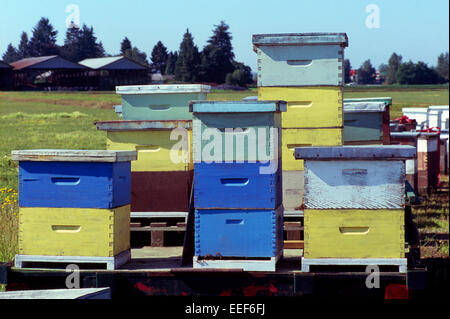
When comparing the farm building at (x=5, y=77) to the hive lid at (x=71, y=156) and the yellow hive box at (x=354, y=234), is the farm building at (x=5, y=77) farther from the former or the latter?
the yellow hive box at (x=354, y=234)

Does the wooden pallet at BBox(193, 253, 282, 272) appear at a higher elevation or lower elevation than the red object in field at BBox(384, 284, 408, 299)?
higher

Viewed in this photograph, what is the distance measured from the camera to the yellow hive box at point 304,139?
553cm

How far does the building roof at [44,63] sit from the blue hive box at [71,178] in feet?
43.4

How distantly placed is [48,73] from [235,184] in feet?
63.4

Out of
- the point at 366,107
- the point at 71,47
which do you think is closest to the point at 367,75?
the point at 71,47

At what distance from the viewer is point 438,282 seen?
6672 mm

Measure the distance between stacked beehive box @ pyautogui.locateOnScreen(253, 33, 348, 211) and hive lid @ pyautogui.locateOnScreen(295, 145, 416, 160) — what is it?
3.73 feet

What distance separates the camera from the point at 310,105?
5.57 m

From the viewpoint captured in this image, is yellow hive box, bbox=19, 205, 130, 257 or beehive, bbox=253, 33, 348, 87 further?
beehive, bbox=253, 33, 348, 87

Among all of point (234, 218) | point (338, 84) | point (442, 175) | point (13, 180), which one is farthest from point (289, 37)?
point (442, 175)

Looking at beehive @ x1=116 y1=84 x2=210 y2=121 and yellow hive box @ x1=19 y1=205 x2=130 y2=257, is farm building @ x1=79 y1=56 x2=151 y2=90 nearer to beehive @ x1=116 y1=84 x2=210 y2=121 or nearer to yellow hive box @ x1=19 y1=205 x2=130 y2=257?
beehive @ x1=116 y1=84 x2=210 y2=121

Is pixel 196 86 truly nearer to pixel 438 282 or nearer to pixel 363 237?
pixel 363 237

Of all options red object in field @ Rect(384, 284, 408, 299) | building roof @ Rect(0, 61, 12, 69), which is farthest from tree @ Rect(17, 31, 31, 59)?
red object in field @ Rect(384, 284, 408, 299)

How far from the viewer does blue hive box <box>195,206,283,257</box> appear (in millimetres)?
4512
